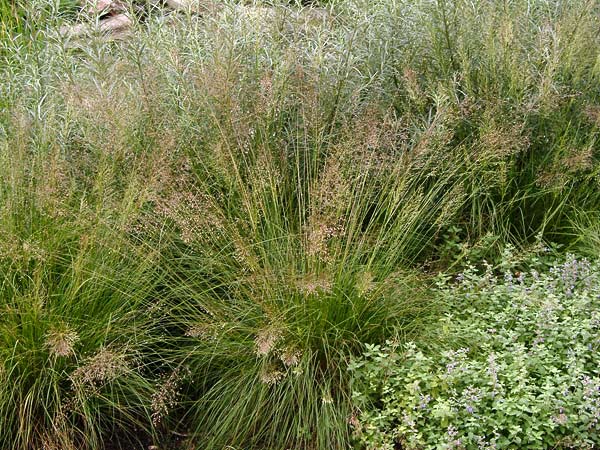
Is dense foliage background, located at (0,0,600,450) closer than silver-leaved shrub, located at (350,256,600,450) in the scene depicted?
No

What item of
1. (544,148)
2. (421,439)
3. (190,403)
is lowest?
(190,403)

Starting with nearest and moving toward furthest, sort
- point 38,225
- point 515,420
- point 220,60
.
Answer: point 515,420 → point 38,225 → point 220,60

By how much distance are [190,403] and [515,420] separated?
5.43ft

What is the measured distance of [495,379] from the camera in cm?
375

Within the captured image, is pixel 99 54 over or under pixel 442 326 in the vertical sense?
over

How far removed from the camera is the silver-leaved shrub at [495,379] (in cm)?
368

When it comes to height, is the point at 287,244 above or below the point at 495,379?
above

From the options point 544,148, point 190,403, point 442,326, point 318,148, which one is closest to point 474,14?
point 544,148

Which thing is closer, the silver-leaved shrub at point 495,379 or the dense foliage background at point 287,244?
the silver-leaved shrub at point 495,379

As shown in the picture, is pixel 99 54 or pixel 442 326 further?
pixel 99 54

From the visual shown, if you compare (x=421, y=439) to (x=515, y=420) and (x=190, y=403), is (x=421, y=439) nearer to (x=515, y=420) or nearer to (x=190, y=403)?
(x=515, y=420)

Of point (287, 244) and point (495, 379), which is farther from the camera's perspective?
point (287, 244)

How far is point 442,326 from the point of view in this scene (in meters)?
4.27

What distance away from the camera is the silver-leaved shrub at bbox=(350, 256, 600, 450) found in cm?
368
